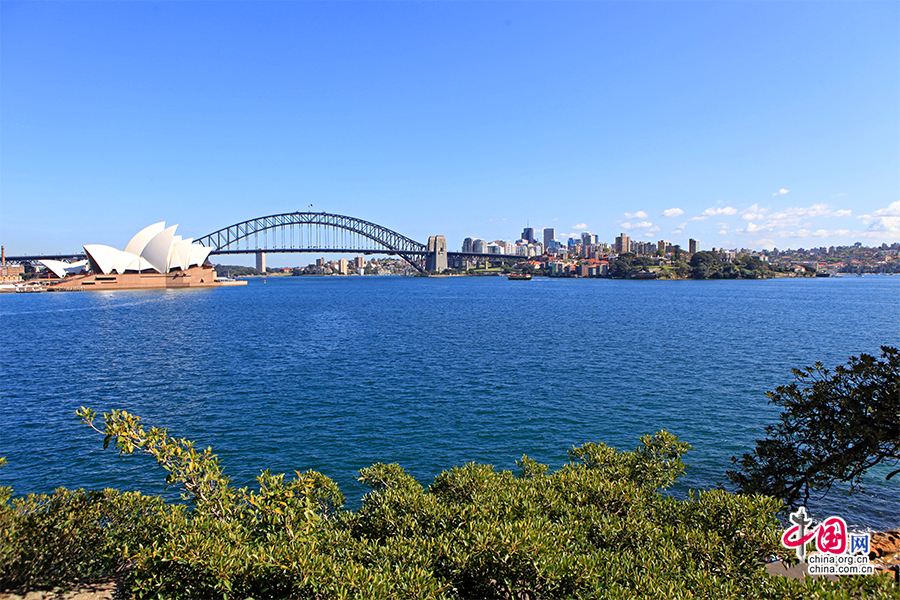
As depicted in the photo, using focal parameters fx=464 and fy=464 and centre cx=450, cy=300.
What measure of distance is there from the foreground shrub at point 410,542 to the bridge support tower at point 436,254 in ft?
523

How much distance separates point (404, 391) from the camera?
58.9 feet

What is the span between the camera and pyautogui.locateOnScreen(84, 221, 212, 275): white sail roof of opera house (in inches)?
3358

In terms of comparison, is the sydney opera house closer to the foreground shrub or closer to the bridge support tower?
the bridge support tower

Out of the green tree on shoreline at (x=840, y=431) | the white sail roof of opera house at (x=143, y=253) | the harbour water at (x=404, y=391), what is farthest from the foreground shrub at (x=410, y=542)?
the white sail roof of opera house at (x=143, y=253)

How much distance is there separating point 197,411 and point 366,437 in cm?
649

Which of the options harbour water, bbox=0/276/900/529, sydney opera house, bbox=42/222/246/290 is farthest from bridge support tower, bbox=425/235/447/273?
harbour water, bbox=0/276/900/529

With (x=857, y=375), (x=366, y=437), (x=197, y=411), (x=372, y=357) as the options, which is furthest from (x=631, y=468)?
(x=372, y=357)

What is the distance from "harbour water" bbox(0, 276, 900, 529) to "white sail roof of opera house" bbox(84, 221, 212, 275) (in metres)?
55.8

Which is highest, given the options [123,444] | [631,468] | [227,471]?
[123,444]

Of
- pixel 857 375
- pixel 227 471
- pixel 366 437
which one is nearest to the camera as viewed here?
pixel 857 375

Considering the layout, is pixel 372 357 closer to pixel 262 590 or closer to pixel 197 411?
pixel 197 411

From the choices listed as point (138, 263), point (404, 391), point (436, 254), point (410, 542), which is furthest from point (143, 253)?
point (410, 542)

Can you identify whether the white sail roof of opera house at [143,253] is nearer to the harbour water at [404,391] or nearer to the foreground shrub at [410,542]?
the harbour water at [404,391]

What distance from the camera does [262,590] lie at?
4.20 meters
